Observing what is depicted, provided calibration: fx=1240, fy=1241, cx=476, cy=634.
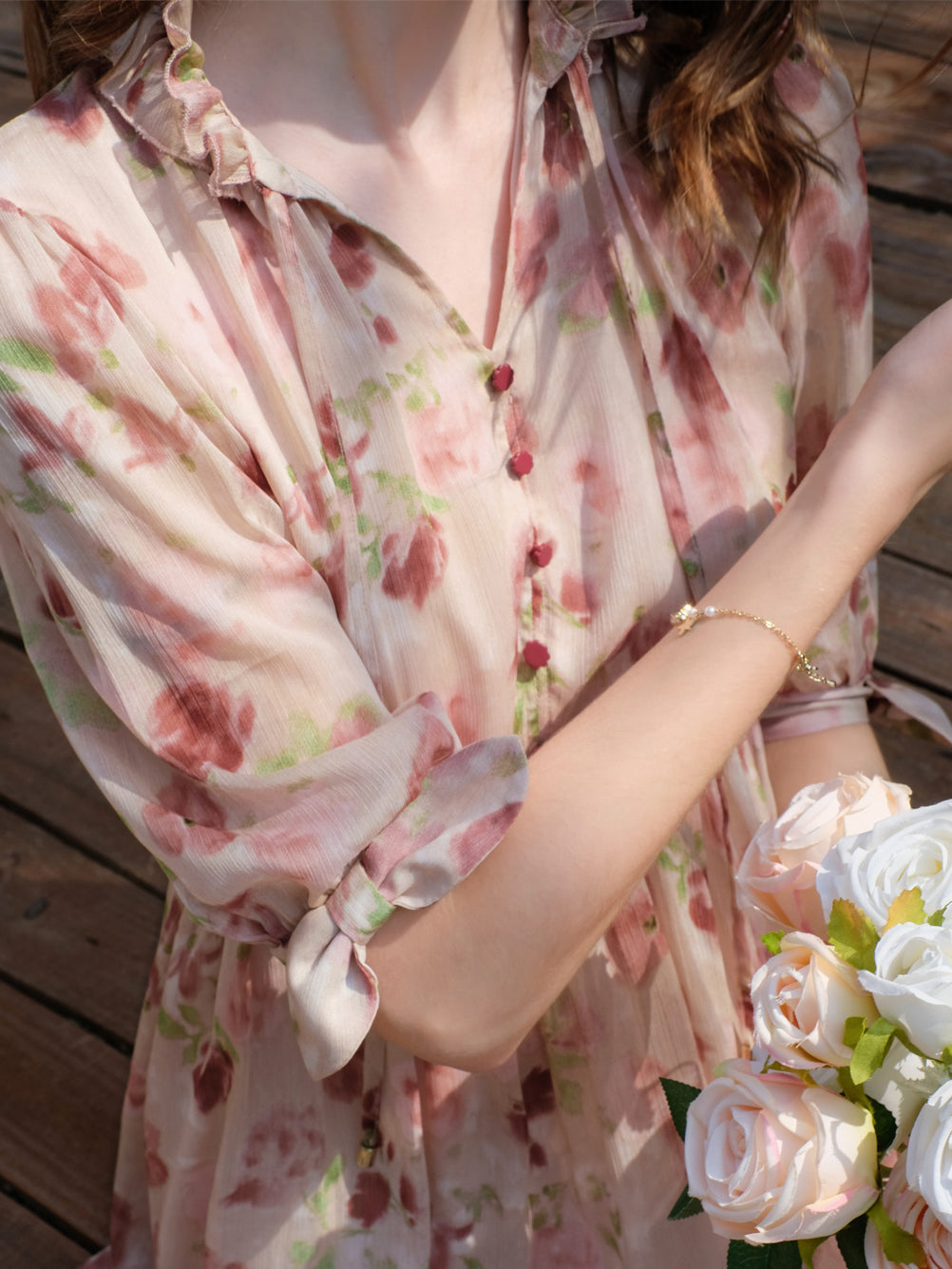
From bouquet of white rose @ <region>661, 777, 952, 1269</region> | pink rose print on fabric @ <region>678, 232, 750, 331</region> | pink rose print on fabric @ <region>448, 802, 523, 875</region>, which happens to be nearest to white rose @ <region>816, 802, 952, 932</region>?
bouquet of white rose @ <region>661, 777, 952, 1269</region>

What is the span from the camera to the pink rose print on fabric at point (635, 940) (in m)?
1.05

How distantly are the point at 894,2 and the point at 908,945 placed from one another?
192cm

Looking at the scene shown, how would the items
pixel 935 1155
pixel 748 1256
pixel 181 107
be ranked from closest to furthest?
pixel 935 1155 → pixel 748 1256 → pixel 181 107

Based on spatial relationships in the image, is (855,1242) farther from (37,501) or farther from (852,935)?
(37,501)

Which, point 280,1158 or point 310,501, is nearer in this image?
point 310,501

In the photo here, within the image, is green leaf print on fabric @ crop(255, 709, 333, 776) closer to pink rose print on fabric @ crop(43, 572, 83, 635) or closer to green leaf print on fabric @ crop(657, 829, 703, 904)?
pink rose print on fabric @ crop(43, 572, 83, 635)

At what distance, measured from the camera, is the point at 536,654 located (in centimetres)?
99

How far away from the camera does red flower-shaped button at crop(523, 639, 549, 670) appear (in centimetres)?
99

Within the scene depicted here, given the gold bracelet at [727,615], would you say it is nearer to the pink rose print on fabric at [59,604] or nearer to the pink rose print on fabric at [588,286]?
the pink rose print on fabric at [588,286]

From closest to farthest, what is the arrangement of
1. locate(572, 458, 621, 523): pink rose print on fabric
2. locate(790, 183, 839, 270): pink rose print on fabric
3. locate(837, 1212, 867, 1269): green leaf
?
locate(837, 1212, 867, 1269): green leaf
locate(572, 458, 621, 523): pink rose print on fabric
locate(790, 183, 839, 270): pink rose print on fabric

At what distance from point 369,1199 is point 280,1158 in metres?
0.08

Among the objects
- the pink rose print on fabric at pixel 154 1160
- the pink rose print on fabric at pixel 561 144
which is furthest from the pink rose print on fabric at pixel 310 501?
the pink rose print on fabric at pixel 154 1160

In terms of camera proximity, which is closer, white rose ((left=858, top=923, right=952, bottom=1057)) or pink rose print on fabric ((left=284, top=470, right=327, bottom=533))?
white rose ((left=858, top=923, right=952, bottom=1057))

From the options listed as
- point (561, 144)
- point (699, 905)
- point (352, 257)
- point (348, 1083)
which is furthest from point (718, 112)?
point (348, 1083)
